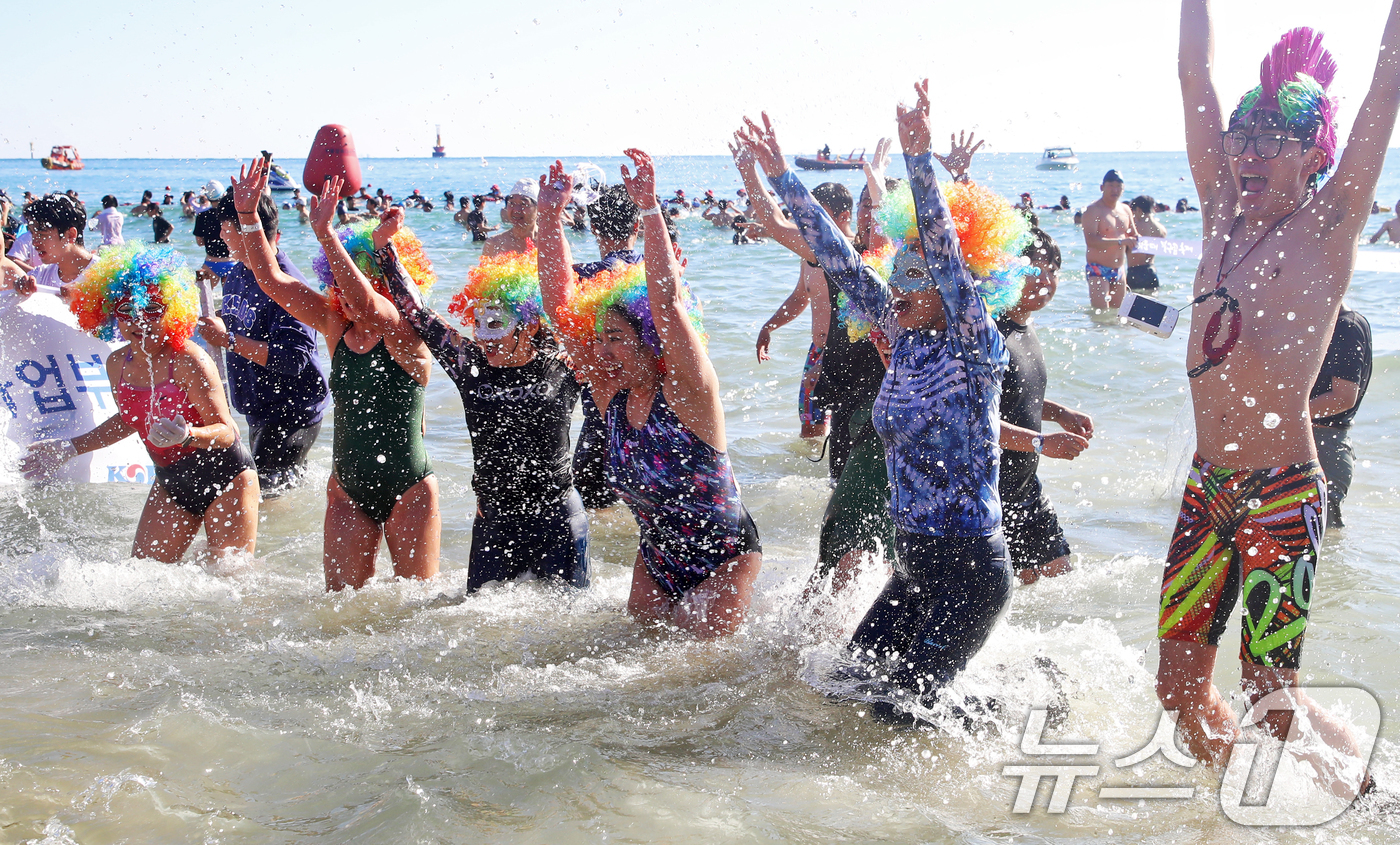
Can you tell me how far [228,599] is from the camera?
4.75 m

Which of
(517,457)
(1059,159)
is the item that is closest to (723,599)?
(517,457)

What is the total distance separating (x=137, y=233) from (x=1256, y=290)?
115ft

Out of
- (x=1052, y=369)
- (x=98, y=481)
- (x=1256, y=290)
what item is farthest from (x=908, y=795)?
(x=1052, y=369)

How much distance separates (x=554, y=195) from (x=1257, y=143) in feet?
7.70

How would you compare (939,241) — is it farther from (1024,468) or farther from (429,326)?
(429,326)

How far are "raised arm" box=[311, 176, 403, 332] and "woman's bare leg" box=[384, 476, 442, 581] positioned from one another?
0.69 m

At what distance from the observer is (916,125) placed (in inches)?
118

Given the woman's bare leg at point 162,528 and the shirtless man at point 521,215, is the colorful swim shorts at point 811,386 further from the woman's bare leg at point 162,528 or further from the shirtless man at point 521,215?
the woman's bare leg at point 162,528

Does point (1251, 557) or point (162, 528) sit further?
point (162, 528)

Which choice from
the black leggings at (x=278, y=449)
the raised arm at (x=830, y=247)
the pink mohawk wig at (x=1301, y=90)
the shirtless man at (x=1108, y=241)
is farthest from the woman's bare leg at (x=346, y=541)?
the shirtless man at (x=1108, y=241)

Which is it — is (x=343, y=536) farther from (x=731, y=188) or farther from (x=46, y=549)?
(x=731, y=188)

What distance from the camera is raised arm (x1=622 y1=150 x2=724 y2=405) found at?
3.49m

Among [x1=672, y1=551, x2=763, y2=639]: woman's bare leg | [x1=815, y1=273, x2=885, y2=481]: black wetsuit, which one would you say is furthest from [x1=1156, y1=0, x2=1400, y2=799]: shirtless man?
[x1=815, y1=273, x2=885, y2=481]: black wetsuit

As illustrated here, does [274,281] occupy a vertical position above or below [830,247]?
below
